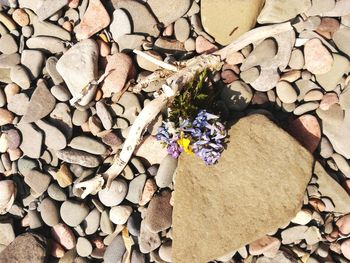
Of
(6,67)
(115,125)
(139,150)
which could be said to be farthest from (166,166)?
(6,67)

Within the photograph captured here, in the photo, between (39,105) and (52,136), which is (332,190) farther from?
(39,105)

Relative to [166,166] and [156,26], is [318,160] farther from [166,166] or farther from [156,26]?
[156,26]

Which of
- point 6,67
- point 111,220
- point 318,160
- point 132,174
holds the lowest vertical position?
point 111,220

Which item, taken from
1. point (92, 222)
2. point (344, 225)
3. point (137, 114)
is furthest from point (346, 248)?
point (92, 222)

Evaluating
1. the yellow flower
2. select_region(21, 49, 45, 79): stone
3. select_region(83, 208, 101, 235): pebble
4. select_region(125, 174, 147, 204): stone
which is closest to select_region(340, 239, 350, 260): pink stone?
the yellow flower

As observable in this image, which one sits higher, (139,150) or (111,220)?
(139,150)

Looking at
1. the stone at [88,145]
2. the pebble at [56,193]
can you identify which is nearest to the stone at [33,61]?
the stone at [88,145]
